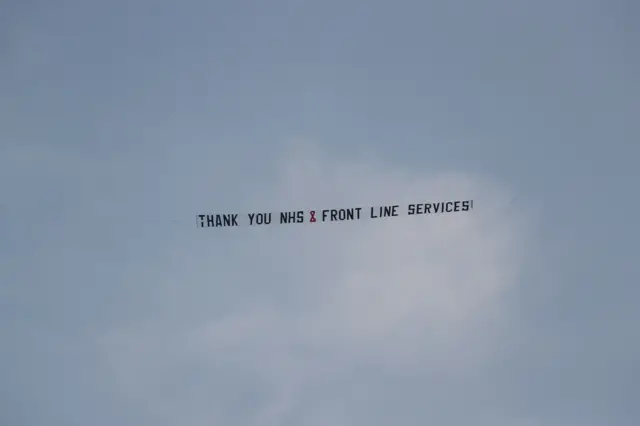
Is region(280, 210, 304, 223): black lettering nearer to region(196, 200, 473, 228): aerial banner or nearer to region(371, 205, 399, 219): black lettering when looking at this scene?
region(196, 200, 473, 228): aerial banner

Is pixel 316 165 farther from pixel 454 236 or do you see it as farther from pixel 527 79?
pixel 527 79

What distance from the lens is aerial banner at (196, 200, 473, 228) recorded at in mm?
5516

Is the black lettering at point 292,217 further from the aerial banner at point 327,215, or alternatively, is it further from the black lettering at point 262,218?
the black lettering at point 262,218

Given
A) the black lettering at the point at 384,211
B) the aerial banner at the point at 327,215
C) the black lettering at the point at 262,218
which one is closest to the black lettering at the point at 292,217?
the aerial banner at the point at 327,215

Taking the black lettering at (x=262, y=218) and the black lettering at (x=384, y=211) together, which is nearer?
the black lettering at (x=262, y=218)

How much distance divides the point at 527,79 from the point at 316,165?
2070 millimetres

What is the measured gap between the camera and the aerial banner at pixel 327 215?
552 cm

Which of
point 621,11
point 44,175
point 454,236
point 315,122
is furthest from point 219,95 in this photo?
point 621,11

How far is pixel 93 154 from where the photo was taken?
17.5ft

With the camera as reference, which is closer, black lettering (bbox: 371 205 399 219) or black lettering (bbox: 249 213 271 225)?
black lettering (bbox: 249 213 271 225)

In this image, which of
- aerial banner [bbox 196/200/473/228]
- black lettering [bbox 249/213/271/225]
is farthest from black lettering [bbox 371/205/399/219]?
black lettering [bbox 249/213/271/225]

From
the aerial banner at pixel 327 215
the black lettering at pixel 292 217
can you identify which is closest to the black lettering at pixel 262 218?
the aerial banner at pixel 327 215

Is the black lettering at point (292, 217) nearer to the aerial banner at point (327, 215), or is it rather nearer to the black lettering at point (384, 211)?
the aerial banner at point (327, 215)

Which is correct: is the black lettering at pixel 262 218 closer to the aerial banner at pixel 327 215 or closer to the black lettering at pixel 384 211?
the aerial banner at pixel 327 215
